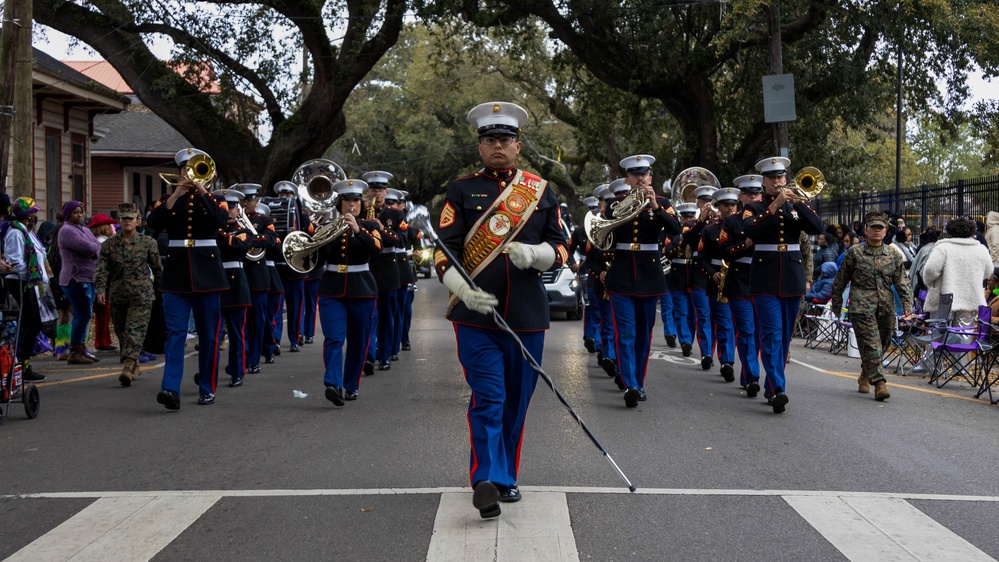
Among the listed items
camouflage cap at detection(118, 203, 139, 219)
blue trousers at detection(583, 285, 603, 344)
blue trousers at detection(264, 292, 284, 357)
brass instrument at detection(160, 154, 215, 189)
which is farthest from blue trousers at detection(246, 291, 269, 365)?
blue trousers at detection(583, 285, 603, 344)

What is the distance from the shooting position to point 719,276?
11.7 meters

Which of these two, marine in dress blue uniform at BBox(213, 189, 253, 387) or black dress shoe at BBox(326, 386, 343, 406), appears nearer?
black dress shoe at BBox(326, 386, 343, 406)

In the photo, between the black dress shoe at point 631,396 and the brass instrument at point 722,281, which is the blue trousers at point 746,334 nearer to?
the brass instrument at point 722,281

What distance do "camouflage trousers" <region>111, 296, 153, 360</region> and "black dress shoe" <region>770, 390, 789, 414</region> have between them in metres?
6.45

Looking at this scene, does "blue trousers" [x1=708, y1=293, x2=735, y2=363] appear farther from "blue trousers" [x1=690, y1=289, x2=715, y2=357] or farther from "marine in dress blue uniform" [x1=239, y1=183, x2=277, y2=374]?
"marine in dress blue uniform" [x1=239, y1=183, x2=277, y2=374]

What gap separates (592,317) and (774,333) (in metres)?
4.97

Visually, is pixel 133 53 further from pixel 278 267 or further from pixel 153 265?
pixel 153 265

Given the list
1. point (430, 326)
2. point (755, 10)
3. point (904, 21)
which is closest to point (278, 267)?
point (430, 326)

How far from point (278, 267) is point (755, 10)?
10.4 meters

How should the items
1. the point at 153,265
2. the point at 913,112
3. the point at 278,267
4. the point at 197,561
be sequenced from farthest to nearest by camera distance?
the point at 913,112
the point at 278,267
the point at 153,265
the point at 197,561

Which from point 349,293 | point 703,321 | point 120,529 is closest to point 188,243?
point 349,293

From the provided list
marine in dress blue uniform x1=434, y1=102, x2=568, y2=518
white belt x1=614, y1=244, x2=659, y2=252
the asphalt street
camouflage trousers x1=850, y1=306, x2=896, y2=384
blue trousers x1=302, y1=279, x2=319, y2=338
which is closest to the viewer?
the asphalt street

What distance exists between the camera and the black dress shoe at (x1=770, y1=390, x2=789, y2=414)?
931 centimetres

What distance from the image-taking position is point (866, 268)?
1064cm
